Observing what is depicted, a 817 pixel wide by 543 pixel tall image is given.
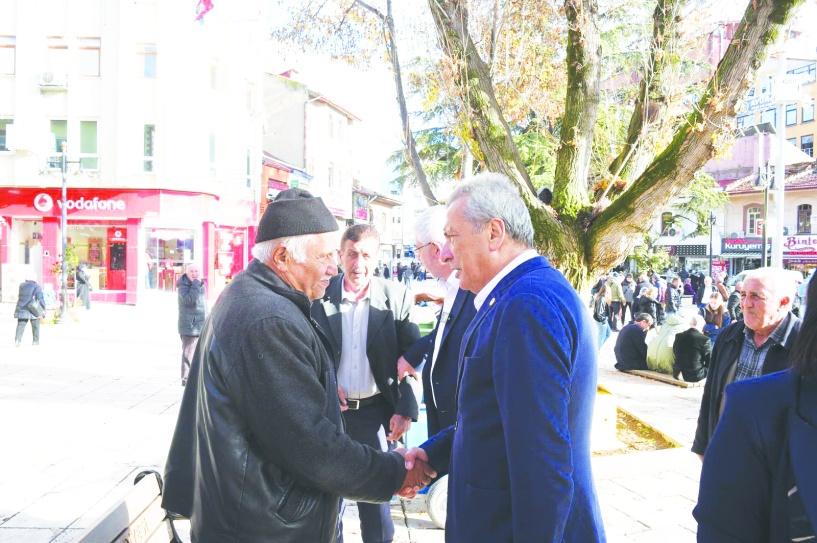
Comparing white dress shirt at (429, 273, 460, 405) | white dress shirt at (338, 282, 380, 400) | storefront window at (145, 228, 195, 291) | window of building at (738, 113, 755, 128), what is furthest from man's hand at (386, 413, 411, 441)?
storefront window at (145, 228, 195, 291)

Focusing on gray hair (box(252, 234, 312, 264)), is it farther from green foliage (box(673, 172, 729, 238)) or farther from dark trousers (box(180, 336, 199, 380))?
green foliage (box(673, 172, 729, 238))

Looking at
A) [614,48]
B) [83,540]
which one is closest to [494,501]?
[83,540]

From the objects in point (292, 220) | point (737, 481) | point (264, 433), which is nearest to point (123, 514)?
point (264, 433)

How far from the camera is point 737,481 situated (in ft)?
4.66

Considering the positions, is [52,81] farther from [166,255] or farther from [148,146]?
[166,255]

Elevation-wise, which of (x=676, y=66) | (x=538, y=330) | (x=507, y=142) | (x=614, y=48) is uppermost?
(x=614, y=48)

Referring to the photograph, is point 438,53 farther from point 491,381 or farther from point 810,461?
point 810,461

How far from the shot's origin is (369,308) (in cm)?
421

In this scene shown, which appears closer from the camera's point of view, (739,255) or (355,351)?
(355,351)

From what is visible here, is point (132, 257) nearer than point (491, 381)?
No

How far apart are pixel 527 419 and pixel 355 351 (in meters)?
2.36

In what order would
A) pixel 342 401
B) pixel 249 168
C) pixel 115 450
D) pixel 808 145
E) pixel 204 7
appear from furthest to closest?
pixel 808 145
pixel 249 168
pixel 204 7
pixel 115 450
pixel 342 401

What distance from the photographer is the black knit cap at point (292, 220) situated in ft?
7.85

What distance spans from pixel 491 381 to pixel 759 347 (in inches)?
→ 106
